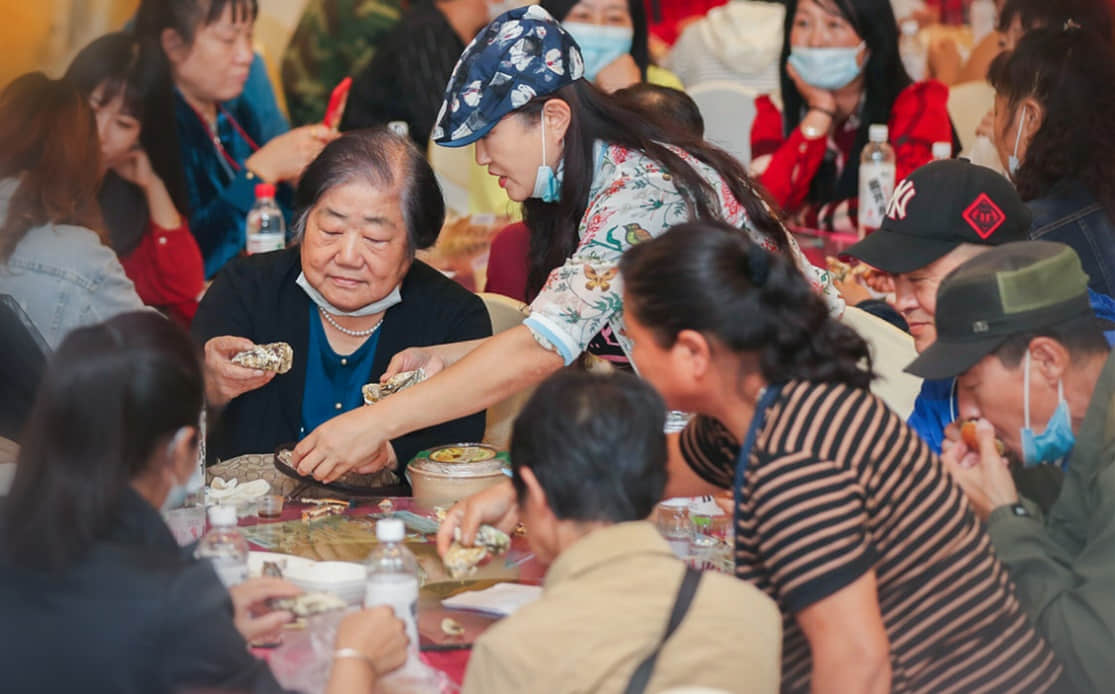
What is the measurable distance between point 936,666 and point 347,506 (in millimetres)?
1102

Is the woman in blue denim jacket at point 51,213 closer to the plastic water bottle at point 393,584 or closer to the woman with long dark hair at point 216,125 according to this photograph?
the woman with long dark hair at point 216,125

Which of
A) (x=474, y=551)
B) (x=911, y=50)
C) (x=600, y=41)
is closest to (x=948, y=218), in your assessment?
(x=474, y=551)

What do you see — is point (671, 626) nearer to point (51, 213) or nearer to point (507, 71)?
point (507, 71)

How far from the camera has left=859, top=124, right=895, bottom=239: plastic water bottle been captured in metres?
4.36

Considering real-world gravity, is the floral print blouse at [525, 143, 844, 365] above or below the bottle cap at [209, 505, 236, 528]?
above

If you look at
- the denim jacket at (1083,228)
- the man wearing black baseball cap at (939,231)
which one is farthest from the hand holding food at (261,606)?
the denim jacket at (1083,228)

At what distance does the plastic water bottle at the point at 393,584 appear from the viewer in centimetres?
167

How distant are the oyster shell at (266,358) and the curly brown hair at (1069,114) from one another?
1.91 metres

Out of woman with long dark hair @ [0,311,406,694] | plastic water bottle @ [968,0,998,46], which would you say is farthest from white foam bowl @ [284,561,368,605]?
plastic water bottle @ [968,0,998,46]

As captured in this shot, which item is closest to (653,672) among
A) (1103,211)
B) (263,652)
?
(263,652)

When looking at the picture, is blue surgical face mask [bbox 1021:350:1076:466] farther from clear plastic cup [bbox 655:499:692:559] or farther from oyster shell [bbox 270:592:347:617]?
oyster shell [bbox 270:592:347:617]

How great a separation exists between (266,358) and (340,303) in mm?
251

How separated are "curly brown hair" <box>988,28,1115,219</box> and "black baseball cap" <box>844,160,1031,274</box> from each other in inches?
35.2

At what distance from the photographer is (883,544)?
1638mm
